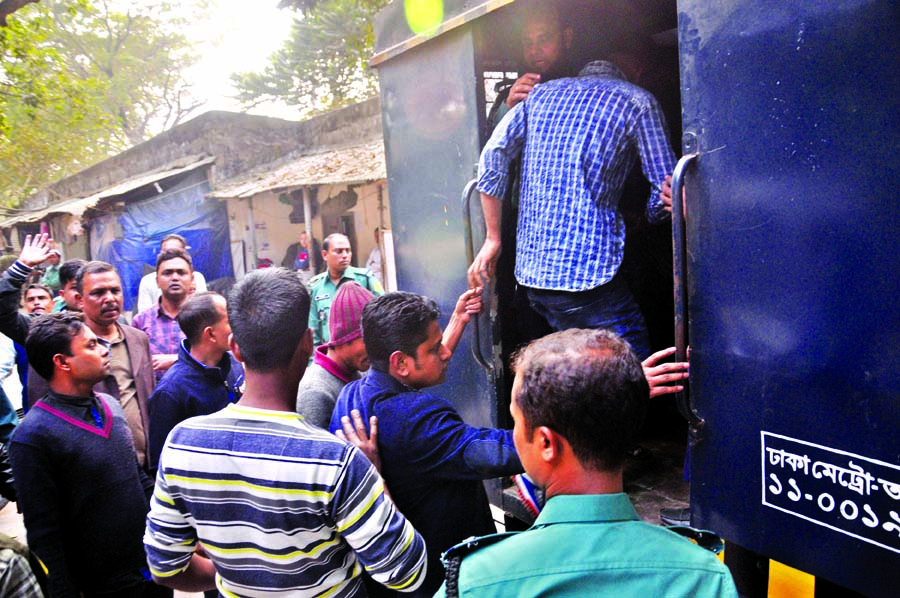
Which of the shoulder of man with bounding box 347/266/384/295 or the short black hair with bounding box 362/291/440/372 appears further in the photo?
the shoulder of man with bounding box 347/266/384/295

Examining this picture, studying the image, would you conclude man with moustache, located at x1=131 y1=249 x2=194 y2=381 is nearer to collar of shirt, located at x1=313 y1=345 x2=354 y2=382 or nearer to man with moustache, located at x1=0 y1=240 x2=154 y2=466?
man with moustache, located at x1=0 y1=240 x2=154 y2=466

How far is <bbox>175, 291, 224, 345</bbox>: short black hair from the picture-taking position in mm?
2791

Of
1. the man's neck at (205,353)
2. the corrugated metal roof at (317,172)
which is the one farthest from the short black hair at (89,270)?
the corrugated metal roof at (317,172)

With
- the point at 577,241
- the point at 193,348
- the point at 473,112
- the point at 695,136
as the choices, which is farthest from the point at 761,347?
the point at 193,348

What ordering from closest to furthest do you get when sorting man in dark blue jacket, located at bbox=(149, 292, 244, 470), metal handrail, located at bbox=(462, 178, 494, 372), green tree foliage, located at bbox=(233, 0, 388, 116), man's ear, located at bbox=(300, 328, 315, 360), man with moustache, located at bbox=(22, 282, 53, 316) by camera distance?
man's ear, located at bbox=(300, 328, 315, 360) < man in dark blue jacket, located at bbox=(149, 292, 244, 470) < metal handrail, located at bbox=(462, 178, 494, 372) < man with moustache, located at bbox=(22, 282, 53, 316) < green tree foliage, located at bbox=(233, 0, 388, 116)

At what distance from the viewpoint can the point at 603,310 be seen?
253 cm

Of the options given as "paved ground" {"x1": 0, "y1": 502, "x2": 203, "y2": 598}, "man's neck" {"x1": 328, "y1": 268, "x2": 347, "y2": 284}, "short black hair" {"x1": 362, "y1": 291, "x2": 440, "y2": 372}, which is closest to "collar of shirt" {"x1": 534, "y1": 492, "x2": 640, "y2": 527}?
"short black hair" {"x1": 362, "y1": 291, "x2": 440, "y2": 372}

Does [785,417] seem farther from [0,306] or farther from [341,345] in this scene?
[0,306]

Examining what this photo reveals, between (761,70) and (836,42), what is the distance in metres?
0.19

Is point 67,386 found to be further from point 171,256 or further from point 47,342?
point 171,256

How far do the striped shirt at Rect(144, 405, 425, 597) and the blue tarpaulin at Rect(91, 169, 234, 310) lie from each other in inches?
520

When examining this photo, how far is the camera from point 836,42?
150 cm

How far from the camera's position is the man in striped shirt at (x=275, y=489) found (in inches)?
57.2

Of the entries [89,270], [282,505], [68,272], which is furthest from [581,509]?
[68,272]
